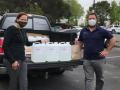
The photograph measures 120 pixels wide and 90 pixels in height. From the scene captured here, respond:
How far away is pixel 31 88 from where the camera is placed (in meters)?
9.65

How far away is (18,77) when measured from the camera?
22.8ft

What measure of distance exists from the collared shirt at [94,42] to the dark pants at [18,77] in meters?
1.36

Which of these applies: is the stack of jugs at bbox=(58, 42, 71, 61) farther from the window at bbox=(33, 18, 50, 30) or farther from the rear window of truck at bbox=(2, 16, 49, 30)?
the window at bbox=(33, 18, 50, 30)

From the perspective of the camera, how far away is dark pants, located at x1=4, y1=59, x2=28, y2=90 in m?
6.87

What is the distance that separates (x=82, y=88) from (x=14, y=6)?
164 ft

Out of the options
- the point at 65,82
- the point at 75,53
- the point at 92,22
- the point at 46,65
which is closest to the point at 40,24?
the point at 65,82

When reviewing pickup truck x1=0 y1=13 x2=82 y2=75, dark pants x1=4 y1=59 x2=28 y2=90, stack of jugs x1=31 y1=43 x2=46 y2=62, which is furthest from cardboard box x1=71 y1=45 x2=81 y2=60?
dark pants x1=4 y1=59 x2=28 y2=90

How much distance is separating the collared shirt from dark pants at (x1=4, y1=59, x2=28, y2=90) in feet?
4.47

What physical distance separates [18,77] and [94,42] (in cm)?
163

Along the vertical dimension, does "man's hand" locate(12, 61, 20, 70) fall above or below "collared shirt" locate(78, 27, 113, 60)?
below

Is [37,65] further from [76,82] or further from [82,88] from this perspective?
[76,82]

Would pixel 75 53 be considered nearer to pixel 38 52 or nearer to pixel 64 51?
pixel 64 51

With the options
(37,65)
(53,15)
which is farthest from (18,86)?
(53,15)

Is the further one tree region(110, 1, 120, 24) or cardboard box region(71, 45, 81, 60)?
tree region(110, 1, 120, 24)
